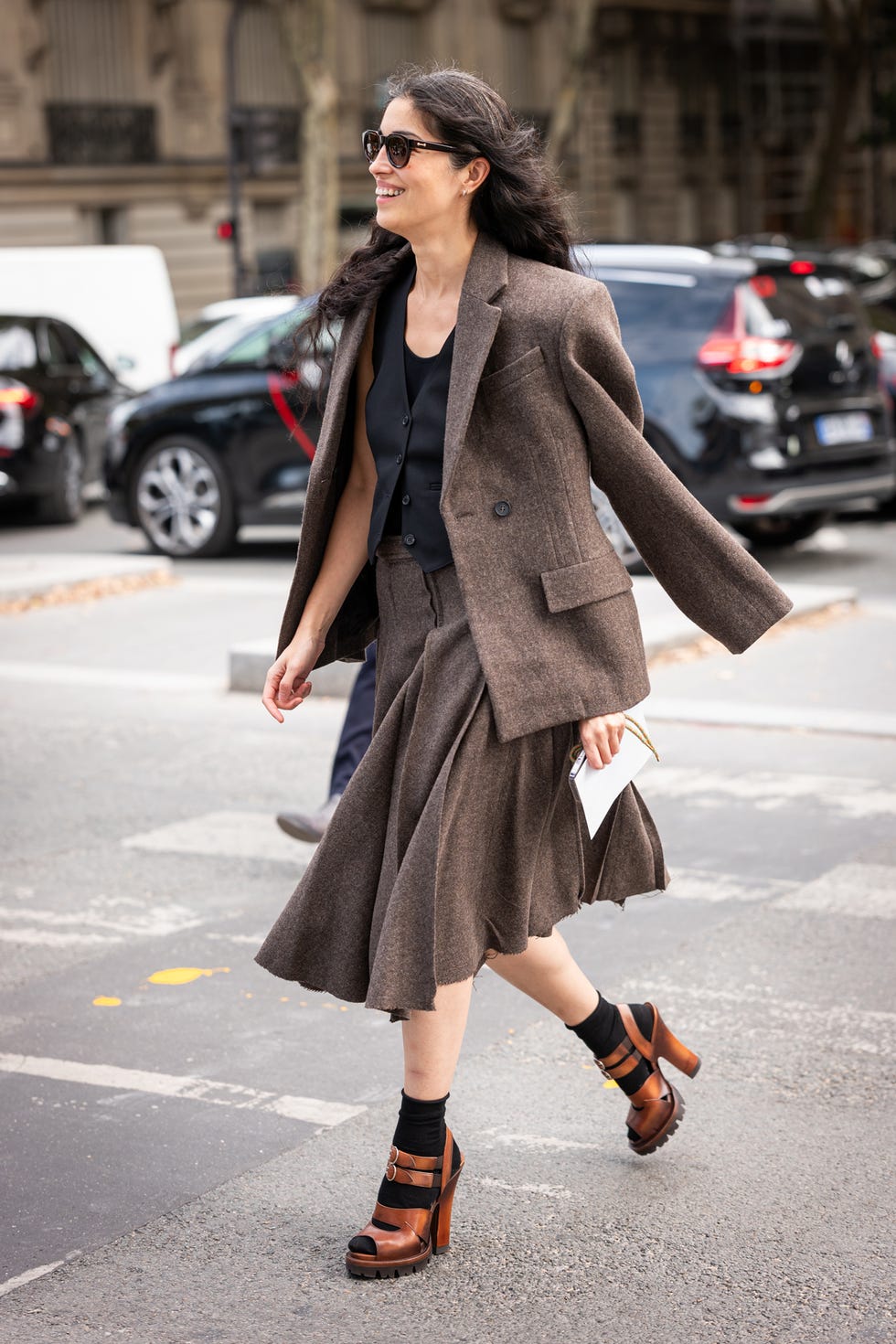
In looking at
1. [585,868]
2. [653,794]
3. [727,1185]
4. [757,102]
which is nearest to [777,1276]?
[727,1185]

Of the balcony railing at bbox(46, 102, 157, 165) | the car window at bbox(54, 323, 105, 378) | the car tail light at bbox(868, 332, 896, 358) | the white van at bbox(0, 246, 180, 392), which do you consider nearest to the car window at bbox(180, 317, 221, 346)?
the white van at bbox(0, 246, 180, 392)

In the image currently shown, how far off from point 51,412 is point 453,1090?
38.8 ft

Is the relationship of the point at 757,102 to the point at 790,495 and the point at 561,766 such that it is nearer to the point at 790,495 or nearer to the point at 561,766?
the point at 790,495

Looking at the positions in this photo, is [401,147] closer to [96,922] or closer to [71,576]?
[96,922]

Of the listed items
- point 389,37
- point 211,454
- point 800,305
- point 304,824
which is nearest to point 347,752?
point 304,824

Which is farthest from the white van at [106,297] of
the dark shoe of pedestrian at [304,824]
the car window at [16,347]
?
the dark shoe of pedestrian at [304,824]

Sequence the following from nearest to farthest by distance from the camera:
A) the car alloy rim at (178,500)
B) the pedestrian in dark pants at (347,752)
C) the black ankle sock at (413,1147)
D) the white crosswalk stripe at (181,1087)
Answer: the black ankle sock at (413,1147) → the white crosswalk stripe at (181,1087) → the pedestrian in dark pants at (347,752) → the car alloy rim at (178,500)

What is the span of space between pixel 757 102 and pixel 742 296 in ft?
146

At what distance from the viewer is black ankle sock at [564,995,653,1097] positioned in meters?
3.72

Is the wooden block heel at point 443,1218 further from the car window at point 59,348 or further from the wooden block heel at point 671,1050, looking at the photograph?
the car window at point 59,348

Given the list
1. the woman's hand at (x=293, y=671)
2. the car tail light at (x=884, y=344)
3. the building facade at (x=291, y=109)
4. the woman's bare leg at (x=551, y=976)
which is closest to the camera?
the woman's bare leg at (x=551, y=976)

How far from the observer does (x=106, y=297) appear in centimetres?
1958

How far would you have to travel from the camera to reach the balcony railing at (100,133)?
35781 millimetres

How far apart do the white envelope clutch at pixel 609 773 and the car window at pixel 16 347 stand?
12957mm
